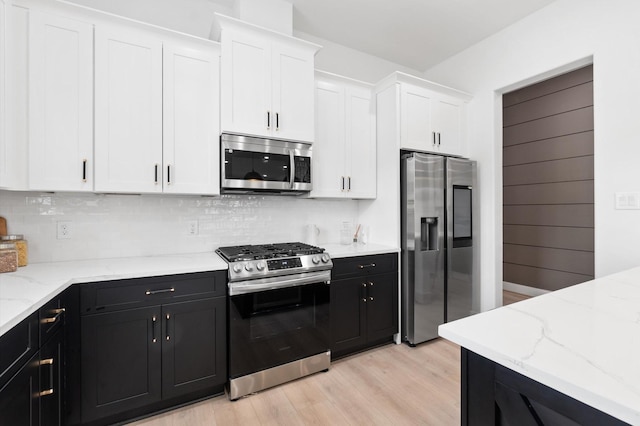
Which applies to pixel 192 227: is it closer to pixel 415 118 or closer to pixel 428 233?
pixel 428 233

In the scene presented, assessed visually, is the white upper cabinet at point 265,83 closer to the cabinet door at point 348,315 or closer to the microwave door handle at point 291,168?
the microwave door handle at point 291,168

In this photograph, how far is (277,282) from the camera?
221 centimetres

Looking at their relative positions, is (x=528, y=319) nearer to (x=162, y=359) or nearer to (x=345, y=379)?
(x=345, y=379)

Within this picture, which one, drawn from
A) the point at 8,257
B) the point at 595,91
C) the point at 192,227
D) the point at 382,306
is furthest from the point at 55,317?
the point at 595,91

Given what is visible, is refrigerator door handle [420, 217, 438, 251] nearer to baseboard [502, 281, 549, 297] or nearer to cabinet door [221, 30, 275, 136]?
cabinet door [221, 30, 275, 136]

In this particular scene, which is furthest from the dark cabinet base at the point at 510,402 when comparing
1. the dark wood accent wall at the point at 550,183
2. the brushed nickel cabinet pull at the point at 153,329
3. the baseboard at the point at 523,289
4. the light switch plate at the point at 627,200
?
the baseboard at the point at 523,289

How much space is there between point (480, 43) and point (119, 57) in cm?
351

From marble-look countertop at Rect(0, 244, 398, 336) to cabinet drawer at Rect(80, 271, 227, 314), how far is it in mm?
41

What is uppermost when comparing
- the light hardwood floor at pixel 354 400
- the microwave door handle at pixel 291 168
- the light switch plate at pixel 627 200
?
the microwave door handle at pixel 291 168

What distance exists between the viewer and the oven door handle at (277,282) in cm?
207

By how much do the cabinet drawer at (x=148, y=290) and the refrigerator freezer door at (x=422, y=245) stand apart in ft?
5.70

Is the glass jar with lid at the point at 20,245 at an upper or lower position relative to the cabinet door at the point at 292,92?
lower

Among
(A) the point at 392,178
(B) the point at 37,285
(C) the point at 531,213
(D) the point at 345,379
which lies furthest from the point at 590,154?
(B) the point at 37,285

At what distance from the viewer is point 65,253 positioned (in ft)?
7.18
